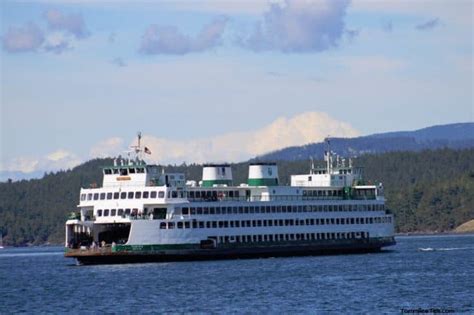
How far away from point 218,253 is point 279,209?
7.75m

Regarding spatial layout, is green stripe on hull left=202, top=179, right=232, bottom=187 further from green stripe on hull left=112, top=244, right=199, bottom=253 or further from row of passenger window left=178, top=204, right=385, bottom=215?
green stripe on hull left=112, top=244, right=199, bottom=253

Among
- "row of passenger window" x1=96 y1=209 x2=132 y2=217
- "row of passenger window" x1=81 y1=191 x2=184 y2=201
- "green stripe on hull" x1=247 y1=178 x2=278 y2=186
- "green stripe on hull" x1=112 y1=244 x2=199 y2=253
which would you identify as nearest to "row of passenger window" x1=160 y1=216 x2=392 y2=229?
"green stripe on hull" x1=112 y1=244 x2=199 y2=253

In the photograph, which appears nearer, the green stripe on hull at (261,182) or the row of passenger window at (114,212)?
the row of passenger window at (114,212)

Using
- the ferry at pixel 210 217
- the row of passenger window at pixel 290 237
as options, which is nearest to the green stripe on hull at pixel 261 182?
the ferry at pixel 210 217

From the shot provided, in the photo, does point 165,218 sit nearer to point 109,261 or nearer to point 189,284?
point 109,261

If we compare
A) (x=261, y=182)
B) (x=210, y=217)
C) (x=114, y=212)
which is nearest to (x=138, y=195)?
(x=114, y=212)

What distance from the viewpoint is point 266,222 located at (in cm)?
10619

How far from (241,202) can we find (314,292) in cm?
2981

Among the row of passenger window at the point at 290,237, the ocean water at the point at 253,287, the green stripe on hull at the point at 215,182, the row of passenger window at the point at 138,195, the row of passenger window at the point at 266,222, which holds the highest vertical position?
the green stripe on hull at the point at 215,182

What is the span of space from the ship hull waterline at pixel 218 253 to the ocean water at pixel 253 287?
0.84 m

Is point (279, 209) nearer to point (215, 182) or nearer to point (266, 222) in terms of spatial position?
point (266, 222)

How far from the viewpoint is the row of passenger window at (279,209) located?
101 metres

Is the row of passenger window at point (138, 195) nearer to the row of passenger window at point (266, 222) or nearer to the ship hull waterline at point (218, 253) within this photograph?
the row of passenger window at point (266, 222)

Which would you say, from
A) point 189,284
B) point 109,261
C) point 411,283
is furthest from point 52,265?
point 411,283
